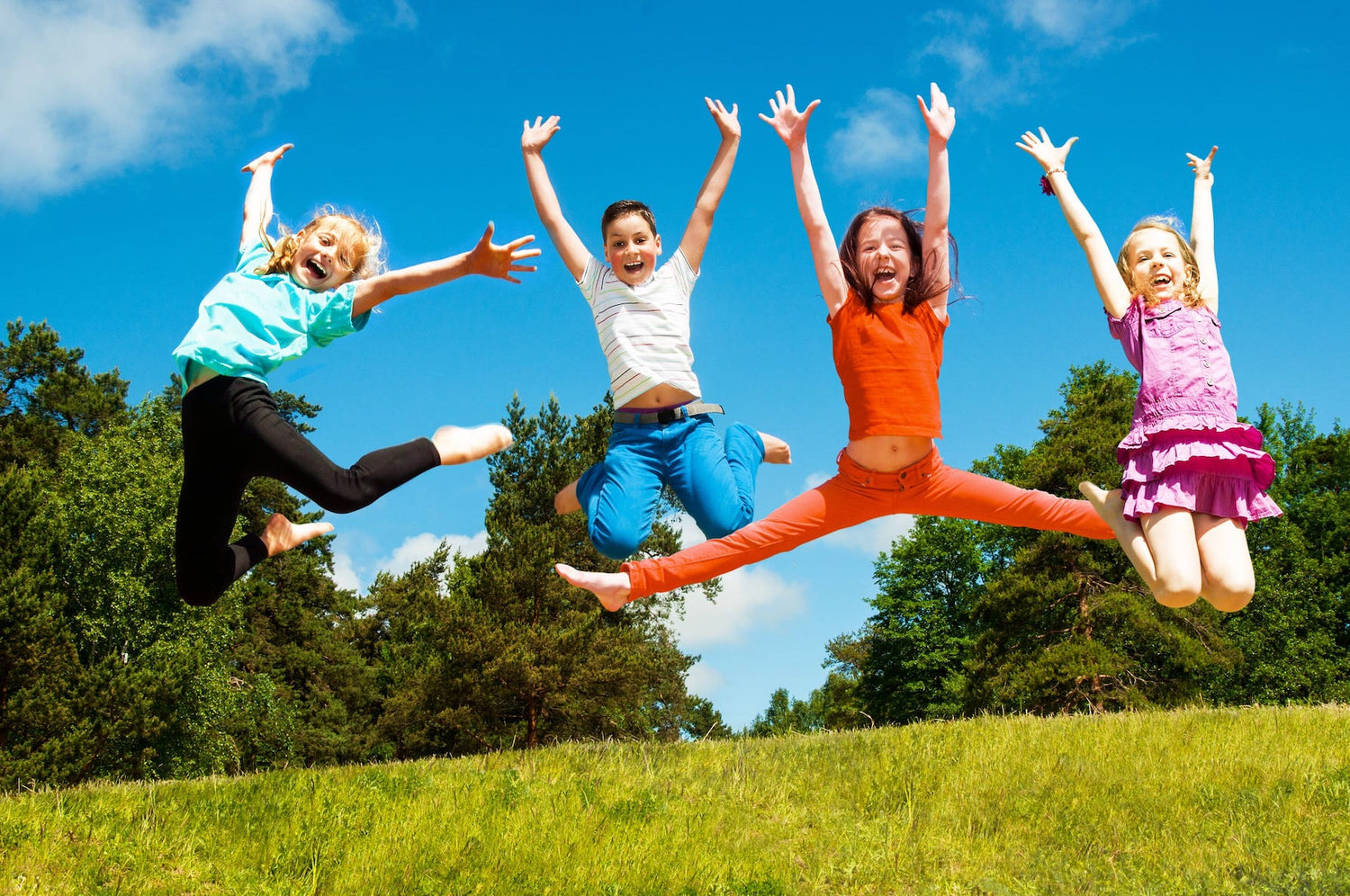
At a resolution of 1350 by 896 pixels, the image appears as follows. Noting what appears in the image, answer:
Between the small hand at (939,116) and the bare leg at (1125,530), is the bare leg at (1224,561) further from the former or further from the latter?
the small hand at (939,116)

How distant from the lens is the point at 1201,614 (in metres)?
26.0

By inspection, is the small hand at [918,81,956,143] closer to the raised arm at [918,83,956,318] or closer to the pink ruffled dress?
the raised arm at [918,83,956,318]

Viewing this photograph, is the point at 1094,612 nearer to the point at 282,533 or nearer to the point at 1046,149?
the point at 1046,149

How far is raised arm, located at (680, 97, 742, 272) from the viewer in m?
6.79

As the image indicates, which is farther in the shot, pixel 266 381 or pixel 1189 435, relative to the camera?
pixel 1189 435

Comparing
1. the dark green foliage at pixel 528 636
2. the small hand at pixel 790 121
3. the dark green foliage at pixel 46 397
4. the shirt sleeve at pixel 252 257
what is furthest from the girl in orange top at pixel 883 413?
the dark green foliage at pixel 46 397

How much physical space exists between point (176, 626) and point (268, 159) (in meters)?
21.7

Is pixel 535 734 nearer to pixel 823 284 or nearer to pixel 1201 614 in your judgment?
pixel 1201 614

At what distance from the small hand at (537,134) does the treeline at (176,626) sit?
15.1m

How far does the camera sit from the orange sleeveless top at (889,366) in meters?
5.74

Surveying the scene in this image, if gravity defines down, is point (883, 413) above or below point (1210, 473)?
above

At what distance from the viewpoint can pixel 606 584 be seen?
5.54m

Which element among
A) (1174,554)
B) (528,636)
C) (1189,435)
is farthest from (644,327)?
(528,636)

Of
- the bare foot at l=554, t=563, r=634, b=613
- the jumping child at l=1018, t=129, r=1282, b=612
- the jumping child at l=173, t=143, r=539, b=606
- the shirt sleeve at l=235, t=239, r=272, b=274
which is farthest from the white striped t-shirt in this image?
the jumping child at l=1018, t=129, r=1282, b=612
